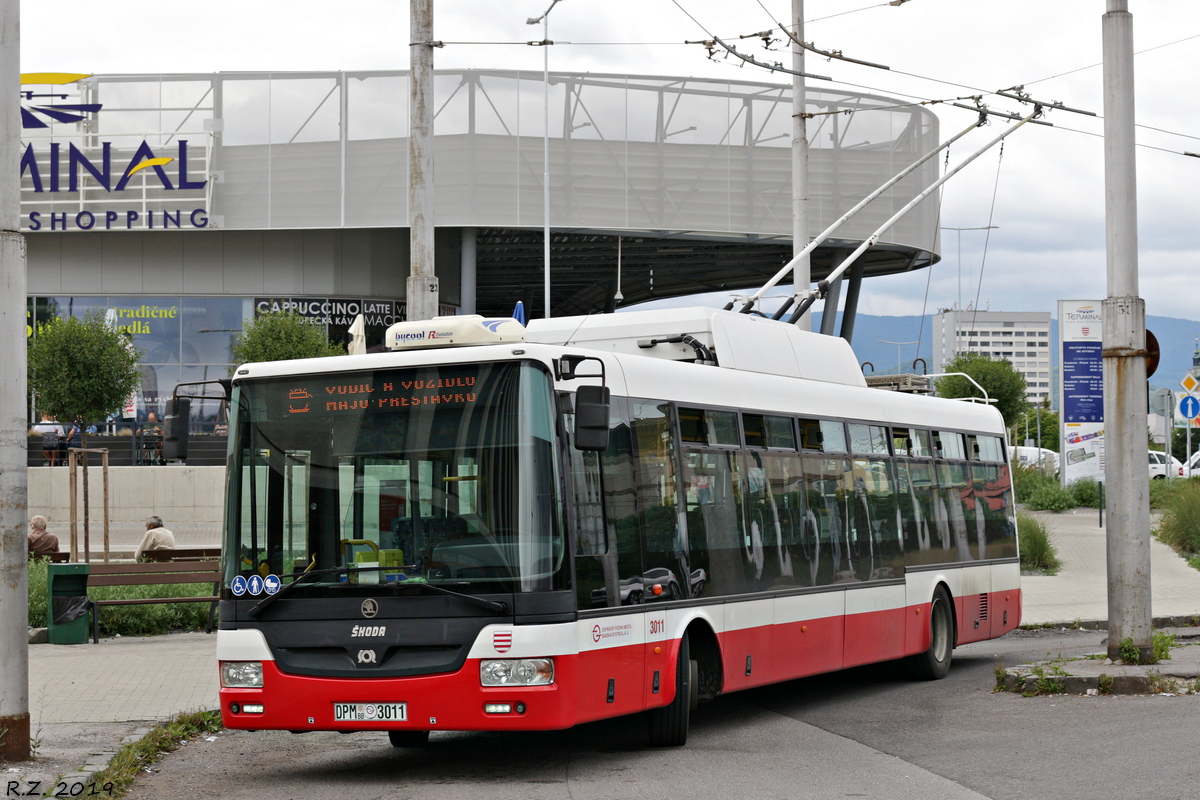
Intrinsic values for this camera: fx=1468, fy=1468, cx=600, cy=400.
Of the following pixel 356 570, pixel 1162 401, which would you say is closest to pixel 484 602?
pixel 356 570

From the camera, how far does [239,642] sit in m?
8.59

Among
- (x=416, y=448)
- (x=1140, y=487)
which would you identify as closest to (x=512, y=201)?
(x=1140, y=487)

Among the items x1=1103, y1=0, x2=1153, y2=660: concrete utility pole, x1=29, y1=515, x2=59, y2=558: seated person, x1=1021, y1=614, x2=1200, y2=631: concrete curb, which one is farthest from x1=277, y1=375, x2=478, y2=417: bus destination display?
x1=1021, y1=614, x2=1200, y2=631: concrete curb

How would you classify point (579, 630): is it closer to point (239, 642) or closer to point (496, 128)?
point (239, 642)

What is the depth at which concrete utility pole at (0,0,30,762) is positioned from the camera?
8211 mm

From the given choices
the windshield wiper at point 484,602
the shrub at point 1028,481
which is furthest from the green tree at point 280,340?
the windshield wiper at point 484,602

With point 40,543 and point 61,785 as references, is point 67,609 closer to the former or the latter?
point 40,543

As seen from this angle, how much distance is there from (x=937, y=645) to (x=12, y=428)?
8.83m

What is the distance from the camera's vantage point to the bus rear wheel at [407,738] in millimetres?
9812

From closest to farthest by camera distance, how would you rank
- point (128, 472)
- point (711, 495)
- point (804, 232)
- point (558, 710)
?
point (558, 710), point (711, 495), point (804, 232), point (128, 472)

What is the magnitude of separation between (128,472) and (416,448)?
26917mm

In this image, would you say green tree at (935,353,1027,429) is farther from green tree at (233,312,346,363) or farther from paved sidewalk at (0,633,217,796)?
paved sidewalk at (0,633,217,796)

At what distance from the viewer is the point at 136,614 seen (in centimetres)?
1678

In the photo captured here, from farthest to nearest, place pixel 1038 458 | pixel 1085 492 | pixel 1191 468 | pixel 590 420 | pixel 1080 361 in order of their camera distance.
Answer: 1. pixel 1038 458
2. pixel 1191 468
3. pixel 1085 492
4. pixel 1080 361
5. pixel 590 420
